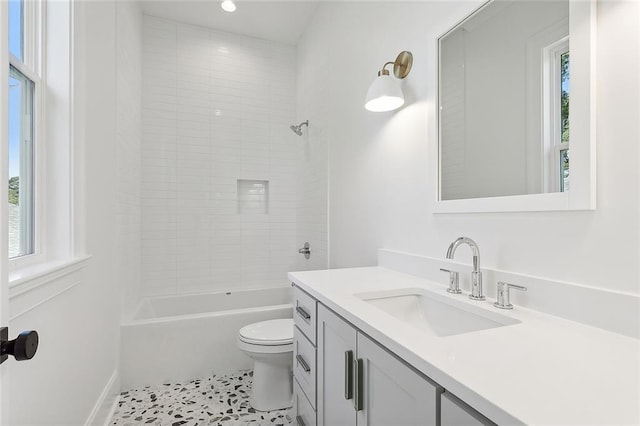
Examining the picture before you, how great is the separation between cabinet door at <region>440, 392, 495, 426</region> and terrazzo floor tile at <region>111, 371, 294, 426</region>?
145 centimetres

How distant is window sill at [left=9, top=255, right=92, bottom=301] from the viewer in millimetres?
883

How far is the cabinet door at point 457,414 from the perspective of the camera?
53cm

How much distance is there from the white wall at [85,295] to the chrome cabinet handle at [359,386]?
969 millimetres

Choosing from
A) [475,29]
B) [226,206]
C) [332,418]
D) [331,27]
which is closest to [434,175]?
[475,29]

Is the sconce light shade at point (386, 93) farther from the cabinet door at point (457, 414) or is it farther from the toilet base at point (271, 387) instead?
the toilet base at point (271, 387)

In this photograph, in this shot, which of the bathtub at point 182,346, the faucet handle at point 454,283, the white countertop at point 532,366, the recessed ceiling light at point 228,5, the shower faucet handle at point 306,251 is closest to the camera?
the white countertop at point 532,366

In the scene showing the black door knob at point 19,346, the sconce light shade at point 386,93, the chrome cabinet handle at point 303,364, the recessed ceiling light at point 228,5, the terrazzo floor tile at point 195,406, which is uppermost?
the recessed ceiling light at point 228,5

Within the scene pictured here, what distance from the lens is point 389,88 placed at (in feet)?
4.83

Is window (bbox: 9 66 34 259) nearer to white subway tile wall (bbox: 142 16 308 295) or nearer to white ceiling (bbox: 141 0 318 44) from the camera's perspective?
white subway tile wall (bbox: 142 16 308 295)

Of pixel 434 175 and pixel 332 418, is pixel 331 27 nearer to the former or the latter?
pixel 434 175

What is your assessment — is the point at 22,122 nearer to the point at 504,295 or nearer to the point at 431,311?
the point at 431,311

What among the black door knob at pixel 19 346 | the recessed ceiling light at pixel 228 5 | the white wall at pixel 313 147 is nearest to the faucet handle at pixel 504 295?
the black door knob at pixel 19 346

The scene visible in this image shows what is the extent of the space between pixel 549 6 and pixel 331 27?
71.6 inches

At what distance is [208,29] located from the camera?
10.00 feet
